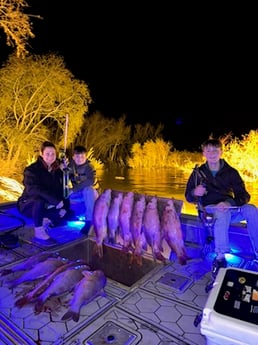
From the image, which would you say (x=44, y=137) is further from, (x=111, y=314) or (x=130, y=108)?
(x=130, y=108)

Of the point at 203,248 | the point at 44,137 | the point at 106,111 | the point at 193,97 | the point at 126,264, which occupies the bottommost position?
the point at 126,264

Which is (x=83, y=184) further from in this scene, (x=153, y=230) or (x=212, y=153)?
(x=212, y=153)

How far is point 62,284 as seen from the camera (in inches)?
88.3

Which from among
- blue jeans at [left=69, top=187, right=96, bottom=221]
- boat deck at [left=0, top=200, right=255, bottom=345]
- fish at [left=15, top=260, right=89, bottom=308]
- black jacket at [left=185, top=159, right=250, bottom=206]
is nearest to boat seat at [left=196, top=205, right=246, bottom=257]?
boat deck at [left=0, top=200, right=255, bottom=345]

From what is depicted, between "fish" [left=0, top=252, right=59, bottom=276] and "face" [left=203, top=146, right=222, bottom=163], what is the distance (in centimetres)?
194

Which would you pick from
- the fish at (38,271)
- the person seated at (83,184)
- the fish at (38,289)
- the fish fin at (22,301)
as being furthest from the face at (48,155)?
the fish fin at (22,301)

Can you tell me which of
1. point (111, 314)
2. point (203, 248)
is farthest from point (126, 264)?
point (111, 314)

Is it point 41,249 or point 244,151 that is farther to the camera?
point 244,151

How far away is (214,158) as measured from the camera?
2.93m

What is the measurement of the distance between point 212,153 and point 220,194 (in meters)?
0.44

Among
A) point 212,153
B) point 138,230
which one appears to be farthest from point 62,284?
point 212,153

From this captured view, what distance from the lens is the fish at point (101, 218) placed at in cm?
326

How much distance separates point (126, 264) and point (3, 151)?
1099cm

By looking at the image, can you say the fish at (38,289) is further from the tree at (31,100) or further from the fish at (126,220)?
the tree at (31,100)
